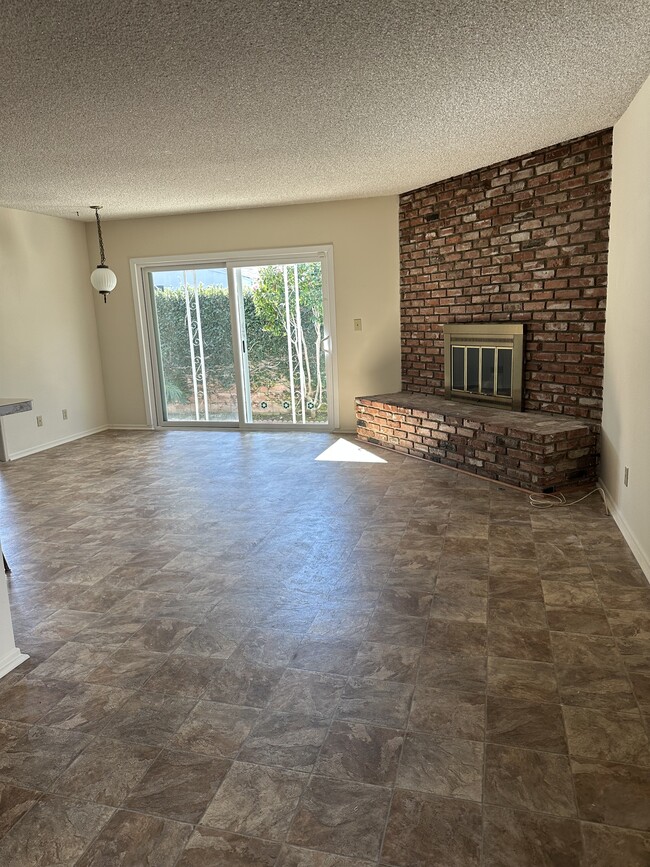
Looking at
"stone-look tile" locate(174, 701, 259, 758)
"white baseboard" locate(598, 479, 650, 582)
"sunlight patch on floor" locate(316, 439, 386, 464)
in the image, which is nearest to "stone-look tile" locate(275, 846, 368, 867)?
"stone-look tile" locate(174, 701, 259, 758)

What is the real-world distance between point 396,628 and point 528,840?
103 centimetres

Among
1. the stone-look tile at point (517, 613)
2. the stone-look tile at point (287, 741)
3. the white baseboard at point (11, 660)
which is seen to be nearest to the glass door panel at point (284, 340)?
the stone-look tile at point (517, 613)

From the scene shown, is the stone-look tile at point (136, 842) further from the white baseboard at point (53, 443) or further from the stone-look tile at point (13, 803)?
the white baseboard at point (53, 443)

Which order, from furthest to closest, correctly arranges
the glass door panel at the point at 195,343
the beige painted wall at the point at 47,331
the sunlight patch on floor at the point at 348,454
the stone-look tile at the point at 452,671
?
the glass door panel at the point at 195,343
the beige painted wall at the point at 47,331
the sunlight patch on floor at the point at 348,454
the stone-look tile at the point at 452,671

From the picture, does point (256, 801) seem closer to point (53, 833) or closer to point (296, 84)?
point (53, 833)

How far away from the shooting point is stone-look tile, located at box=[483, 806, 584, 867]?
1.38 metres

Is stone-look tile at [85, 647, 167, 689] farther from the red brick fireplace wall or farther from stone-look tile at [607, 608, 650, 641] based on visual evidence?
the red brick fireplace wall

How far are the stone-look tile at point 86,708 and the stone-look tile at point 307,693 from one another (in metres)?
0.52

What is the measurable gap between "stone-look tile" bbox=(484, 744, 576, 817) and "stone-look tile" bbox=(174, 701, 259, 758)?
0.73 meters

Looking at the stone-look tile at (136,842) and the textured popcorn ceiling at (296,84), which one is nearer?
the stone-look tile at (136,842)

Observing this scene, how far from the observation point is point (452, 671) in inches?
83.6

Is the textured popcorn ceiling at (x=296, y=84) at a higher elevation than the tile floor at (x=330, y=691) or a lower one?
higher

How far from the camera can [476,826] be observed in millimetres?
1480

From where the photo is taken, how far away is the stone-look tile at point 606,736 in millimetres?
1691
